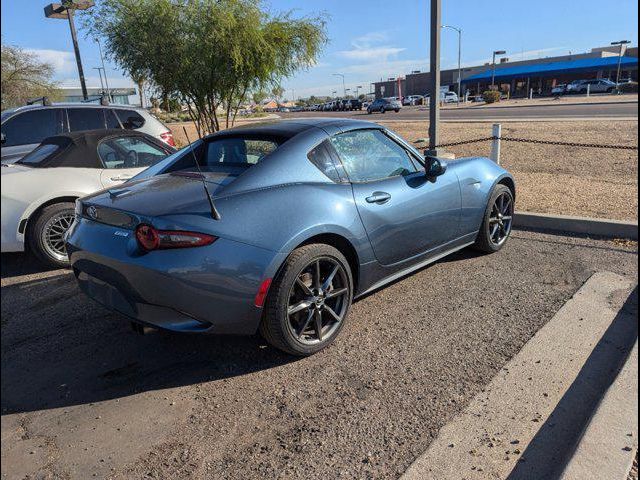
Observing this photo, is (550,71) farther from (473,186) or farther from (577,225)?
(473,186)

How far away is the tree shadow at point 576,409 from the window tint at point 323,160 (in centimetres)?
199

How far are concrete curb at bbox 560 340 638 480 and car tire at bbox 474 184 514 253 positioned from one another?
237 centimetres

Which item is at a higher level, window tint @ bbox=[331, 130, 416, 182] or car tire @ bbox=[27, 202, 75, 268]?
window tint @ bbox=[331, 130, 416, 182]

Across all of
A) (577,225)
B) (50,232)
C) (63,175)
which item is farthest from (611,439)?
(63,175)

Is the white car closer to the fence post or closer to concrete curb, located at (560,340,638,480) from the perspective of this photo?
concrete curb, located at (560,340,638,480)

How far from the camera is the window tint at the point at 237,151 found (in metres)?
3.73

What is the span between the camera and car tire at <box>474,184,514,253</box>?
16.4 ft

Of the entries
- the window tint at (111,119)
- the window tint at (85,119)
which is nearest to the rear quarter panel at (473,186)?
the window tint at (111,119)

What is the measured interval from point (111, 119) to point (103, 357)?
230 inches

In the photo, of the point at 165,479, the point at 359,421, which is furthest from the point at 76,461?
the point at 359,421

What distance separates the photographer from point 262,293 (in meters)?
2.96

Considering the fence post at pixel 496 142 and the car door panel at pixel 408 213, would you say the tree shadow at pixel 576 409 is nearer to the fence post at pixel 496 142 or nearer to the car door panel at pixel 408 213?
the car door panel at pixel 408 213

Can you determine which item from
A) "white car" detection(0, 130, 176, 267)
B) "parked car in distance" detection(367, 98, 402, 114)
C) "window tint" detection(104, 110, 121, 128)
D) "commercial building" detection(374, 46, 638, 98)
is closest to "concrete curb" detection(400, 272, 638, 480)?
"white car" detection(0, 130, 176, 267)

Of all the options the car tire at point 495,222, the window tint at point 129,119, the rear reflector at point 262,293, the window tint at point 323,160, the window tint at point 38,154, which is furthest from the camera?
the window tint at point 129,119
